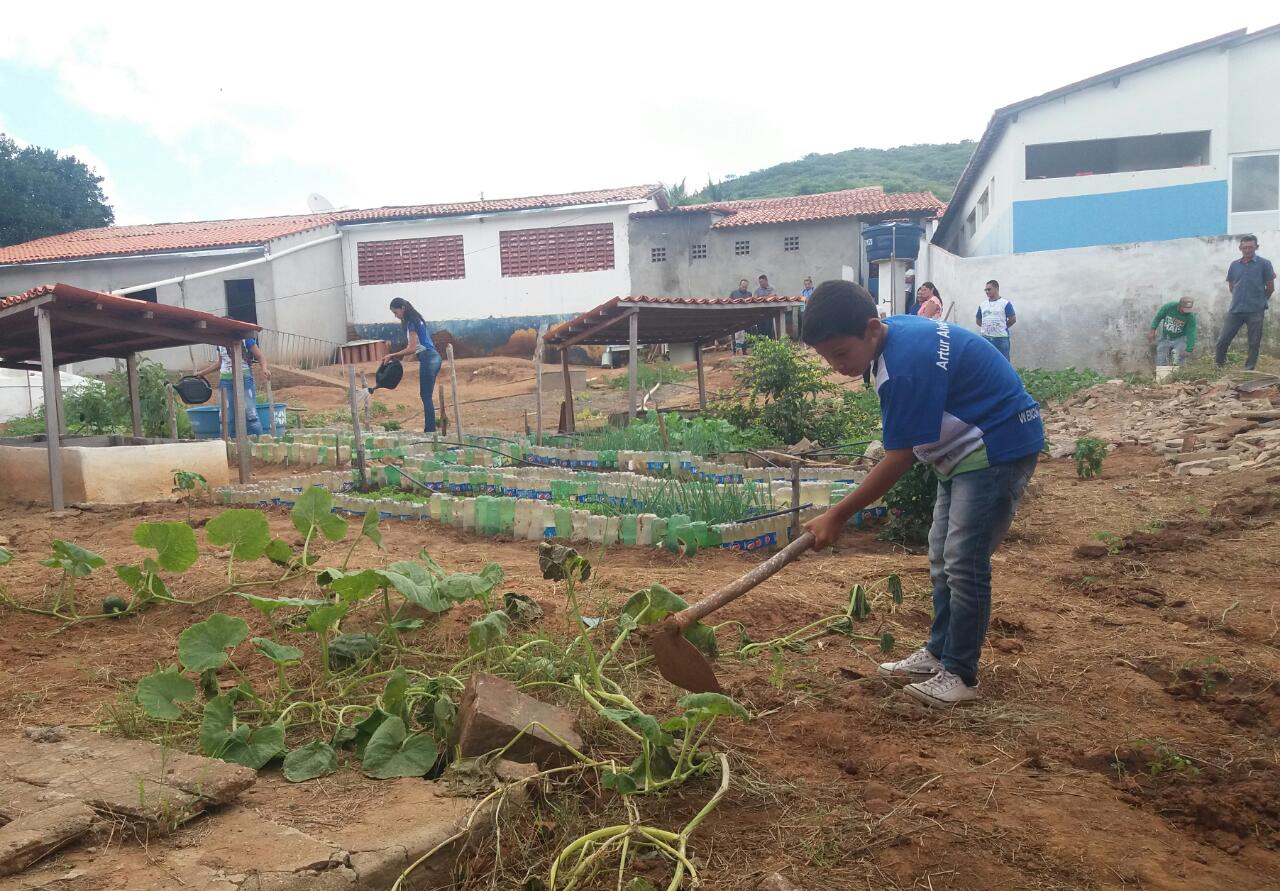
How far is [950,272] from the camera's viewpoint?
→ 1662cm

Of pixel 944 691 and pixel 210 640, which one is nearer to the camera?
pixel 210 640

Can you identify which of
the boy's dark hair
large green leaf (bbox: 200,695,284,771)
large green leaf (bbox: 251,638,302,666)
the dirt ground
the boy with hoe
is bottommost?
the dirt ground

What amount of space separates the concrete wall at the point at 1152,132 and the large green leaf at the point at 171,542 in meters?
17.3

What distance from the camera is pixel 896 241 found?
67.2 feet

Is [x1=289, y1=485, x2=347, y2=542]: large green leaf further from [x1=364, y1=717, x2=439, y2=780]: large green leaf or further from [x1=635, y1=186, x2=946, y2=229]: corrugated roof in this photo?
[x1=635, y1=186, x2=946, y2=229]: corrugated roof

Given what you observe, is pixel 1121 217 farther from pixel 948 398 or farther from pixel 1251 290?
pixel 948 398

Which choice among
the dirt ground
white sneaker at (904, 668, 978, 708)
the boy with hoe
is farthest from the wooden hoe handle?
white sneaker at (904, 668, 978, 708)

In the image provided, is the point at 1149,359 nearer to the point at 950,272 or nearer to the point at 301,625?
the point at 950,272

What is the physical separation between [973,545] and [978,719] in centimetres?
55

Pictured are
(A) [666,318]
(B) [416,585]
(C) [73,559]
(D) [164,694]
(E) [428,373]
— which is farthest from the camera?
(A) [666,318]

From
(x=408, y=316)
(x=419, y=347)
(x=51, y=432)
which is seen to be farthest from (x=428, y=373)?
(x=51, y=432)

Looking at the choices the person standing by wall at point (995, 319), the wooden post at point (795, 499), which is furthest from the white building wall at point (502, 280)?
the wooden post at point (795, 499)

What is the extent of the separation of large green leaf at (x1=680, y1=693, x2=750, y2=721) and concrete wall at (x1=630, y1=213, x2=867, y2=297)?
21346mm

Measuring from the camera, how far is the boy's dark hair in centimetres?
291
